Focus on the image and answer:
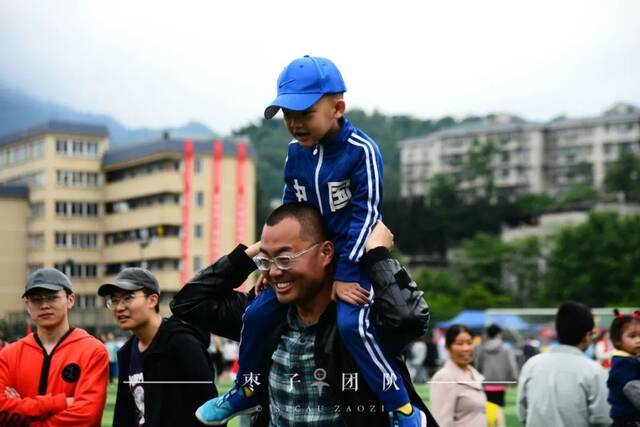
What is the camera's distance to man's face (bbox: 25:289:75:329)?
249 inches

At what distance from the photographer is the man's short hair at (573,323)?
7770 mm

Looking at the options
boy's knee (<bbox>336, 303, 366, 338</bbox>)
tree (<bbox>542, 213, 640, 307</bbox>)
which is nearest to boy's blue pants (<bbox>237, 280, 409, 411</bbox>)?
boy's knee (<bbox>336, 303, 366, 338</bbox>)

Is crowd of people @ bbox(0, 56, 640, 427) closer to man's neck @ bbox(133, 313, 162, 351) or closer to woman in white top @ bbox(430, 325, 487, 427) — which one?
man's neck @ bbox(133, 313, 162, 351)

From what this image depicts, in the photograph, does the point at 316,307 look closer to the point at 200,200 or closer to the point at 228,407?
the point at 228,407

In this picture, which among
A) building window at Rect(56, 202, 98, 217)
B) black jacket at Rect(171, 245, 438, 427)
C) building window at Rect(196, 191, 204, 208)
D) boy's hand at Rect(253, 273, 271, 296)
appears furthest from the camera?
building window at Rect(56, 202, 98, 217)

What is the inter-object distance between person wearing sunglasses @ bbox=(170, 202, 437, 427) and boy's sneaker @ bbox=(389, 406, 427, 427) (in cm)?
4

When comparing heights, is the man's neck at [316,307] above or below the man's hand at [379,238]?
below

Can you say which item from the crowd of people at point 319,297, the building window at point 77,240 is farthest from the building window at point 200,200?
the crowd of people at point 319,297

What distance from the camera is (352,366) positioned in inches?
173

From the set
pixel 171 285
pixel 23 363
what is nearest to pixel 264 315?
pixel 23 363

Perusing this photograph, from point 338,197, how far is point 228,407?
1042 mm

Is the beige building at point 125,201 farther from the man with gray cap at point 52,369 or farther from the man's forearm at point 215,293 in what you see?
the man's forearm at point 215,293

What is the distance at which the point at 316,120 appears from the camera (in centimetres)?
436

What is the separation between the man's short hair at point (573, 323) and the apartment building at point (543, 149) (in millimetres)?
141408
